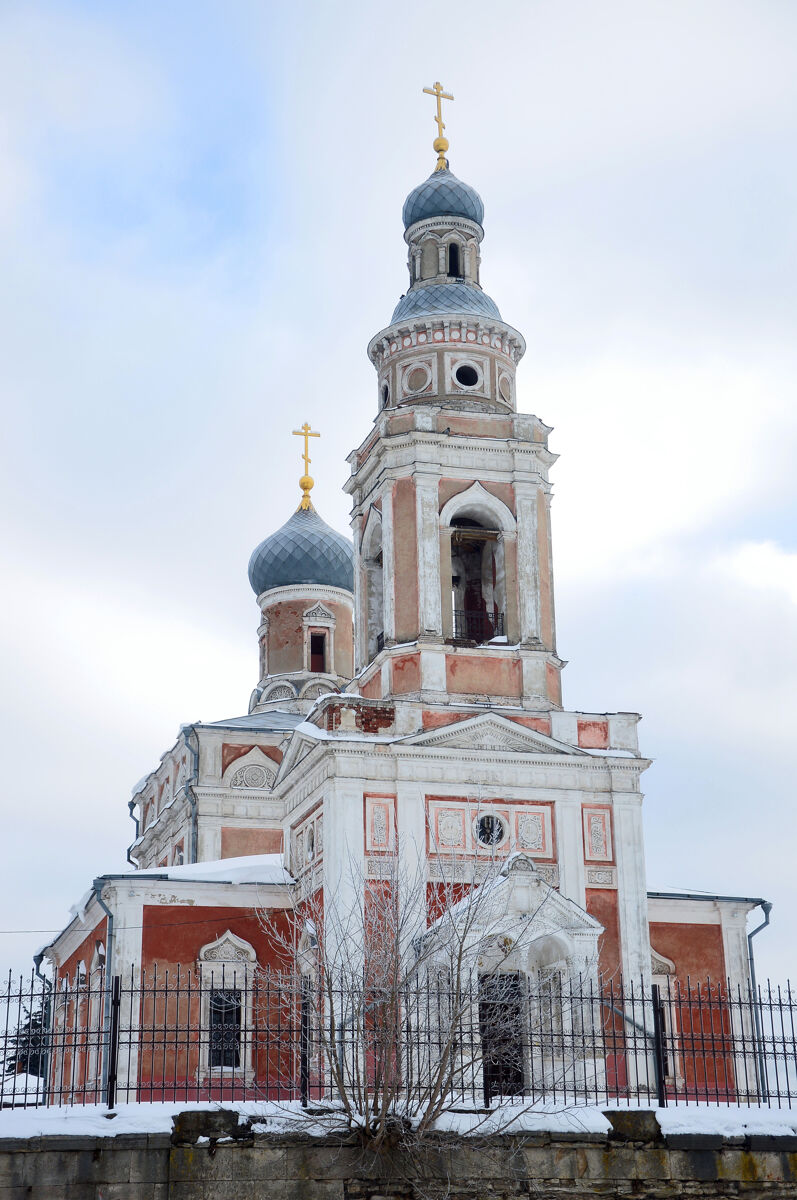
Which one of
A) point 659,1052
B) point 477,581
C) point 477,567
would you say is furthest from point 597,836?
point 659,1052

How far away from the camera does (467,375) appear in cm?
2484

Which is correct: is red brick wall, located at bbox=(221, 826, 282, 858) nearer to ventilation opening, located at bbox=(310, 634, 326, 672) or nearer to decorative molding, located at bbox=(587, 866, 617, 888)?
ventilation opening, located at bbox=(310, 634, 326, 672)

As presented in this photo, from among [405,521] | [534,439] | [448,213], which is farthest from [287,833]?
[448,213]

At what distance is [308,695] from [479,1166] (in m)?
20.4

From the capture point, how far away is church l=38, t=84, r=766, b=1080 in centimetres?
2141

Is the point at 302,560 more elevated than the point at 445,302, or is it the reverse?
the point at 445,302

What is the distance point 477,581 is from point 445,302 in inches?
180

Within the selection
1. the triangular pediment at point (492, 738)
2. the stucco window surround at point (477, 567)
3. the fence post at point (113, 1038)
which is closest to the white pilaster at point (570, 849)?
the triangular pediment at point (492, 738)

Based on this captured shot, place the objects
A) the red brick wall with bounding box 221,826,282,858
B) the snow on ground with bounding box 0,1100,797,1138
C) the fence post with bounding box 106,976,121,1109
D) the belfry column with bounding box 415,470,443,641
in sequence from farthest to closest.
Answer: the red brick wall with bounding box 221,826,282,858, the belfry column with bounding box 415,470,443,641, the fence post with bounding box 106,976,121,1109, the snow on ground with bounding box 0,1100,797,1138

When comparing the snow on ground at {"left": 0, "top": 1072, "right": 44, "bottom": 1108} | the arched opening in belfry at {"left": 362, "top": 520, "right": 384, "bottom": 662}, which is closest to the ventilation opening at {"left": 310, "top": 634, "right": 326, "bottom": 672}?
the arched opening in belfry at {"left": 362, "top": 520, "right": 384, "bottom": 662}

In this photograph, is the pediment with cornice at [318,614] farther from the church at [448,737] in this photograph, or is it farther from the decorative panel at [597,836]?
the decorative panel at [597,836]

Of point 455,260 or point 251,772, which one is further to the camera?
point 251,772

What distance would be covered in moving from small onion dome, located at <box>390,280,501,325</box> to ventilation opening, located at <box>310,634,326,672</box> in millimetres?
9203

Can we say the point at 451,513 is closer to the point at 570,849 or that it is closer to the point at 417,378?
the point at 417,378
